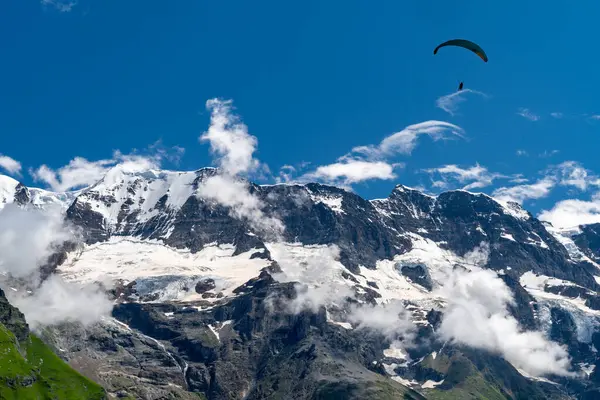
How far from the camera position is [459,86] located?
124375 mm

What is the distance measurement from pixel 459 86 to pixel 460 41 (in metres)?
6.43

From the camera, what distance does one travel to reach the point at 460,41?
406 ft
